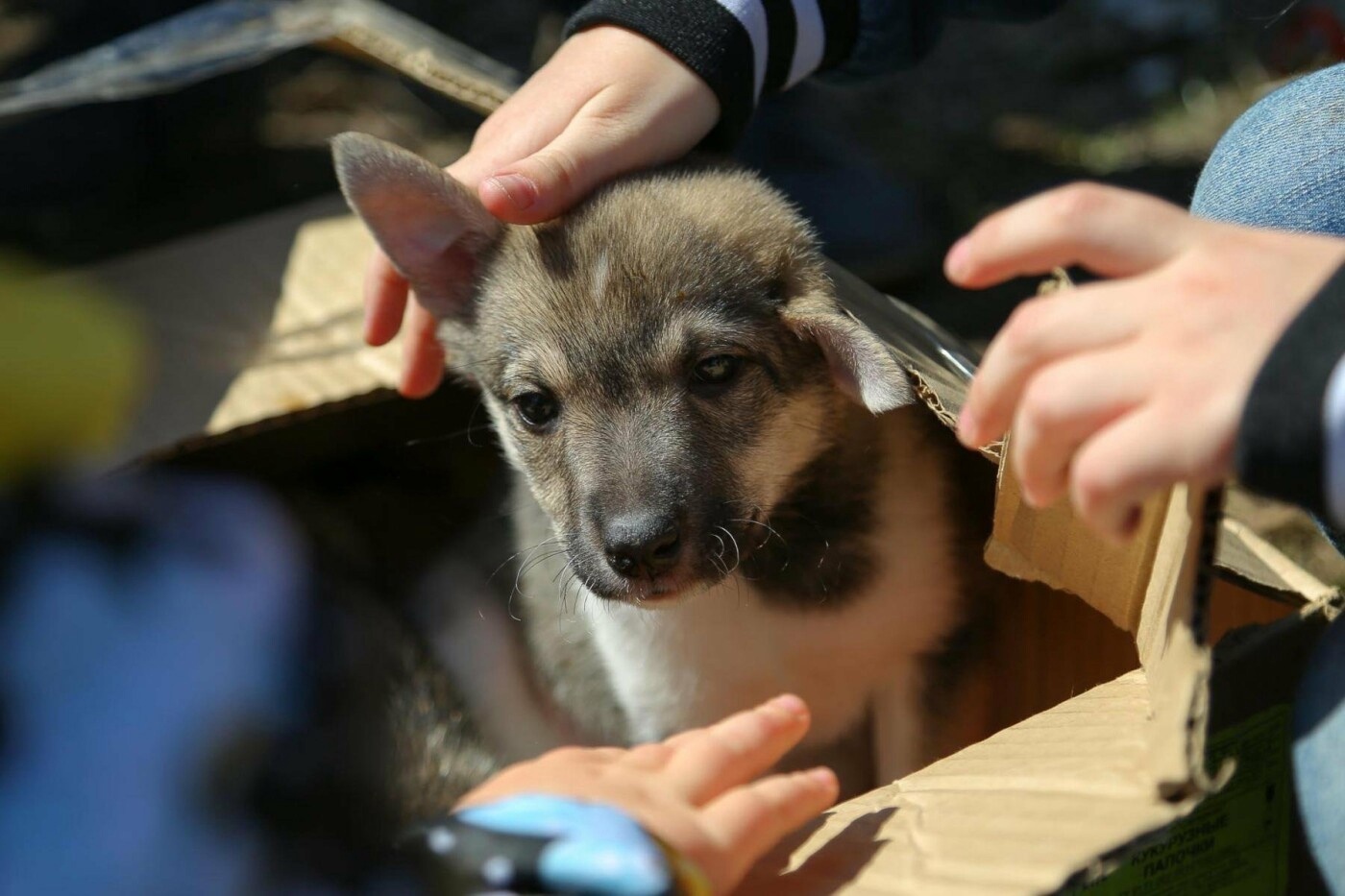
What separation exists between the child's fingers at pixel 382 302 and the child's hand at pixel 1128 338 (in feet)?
4.41

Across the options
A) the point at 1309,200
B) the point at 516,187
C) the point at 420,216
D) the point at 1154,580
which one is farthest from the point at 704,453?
the point at 1309,200

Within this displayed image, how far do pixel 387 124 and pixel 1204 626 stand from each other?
426 centimetres

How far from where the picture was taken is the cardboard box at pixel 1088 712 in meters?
1.29

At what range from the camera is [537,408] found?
2.21 m

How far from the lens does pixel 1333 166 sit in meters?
1.95

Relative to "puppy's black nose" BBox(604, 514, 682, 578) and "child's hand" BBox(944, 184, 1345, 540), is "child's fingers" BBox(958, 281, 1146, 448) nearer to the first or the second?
"child's hand" BBox(944, 184, 1345, 540)

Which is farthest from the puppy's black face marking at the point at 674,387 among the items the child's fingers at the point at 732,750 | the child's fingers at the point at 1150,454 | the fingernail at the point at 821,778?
the child's fingers at the point at 1150,454

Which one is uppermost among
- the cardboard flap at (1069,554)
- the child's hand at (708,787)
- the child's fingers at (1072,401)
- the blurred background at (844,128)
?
the child's fingers at (1072,401)

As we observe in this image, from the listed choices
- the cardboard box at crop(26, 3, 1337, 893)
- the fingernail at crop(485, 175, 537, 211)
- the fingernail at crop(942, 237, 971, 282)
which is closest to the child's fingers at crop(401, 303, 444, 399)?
the cardboard box at crop(26, 3, 1337, 893)

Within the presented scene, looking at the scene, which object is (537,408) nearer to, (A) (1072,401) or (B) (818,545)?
(B) (818,545)

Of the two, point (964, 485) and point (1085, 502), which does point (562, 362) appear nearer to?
point (964, 485)

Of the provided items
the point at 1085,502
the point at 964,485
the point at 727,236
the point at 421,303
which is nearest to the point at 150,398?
the point at 421,303

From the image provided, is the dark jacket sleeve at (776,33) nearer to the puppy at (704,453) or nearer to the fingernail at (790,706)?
the puppy at (704,453)

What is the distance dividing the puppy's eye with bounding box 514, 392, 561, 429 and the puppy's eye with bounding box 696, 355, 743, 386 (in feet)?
0.79
